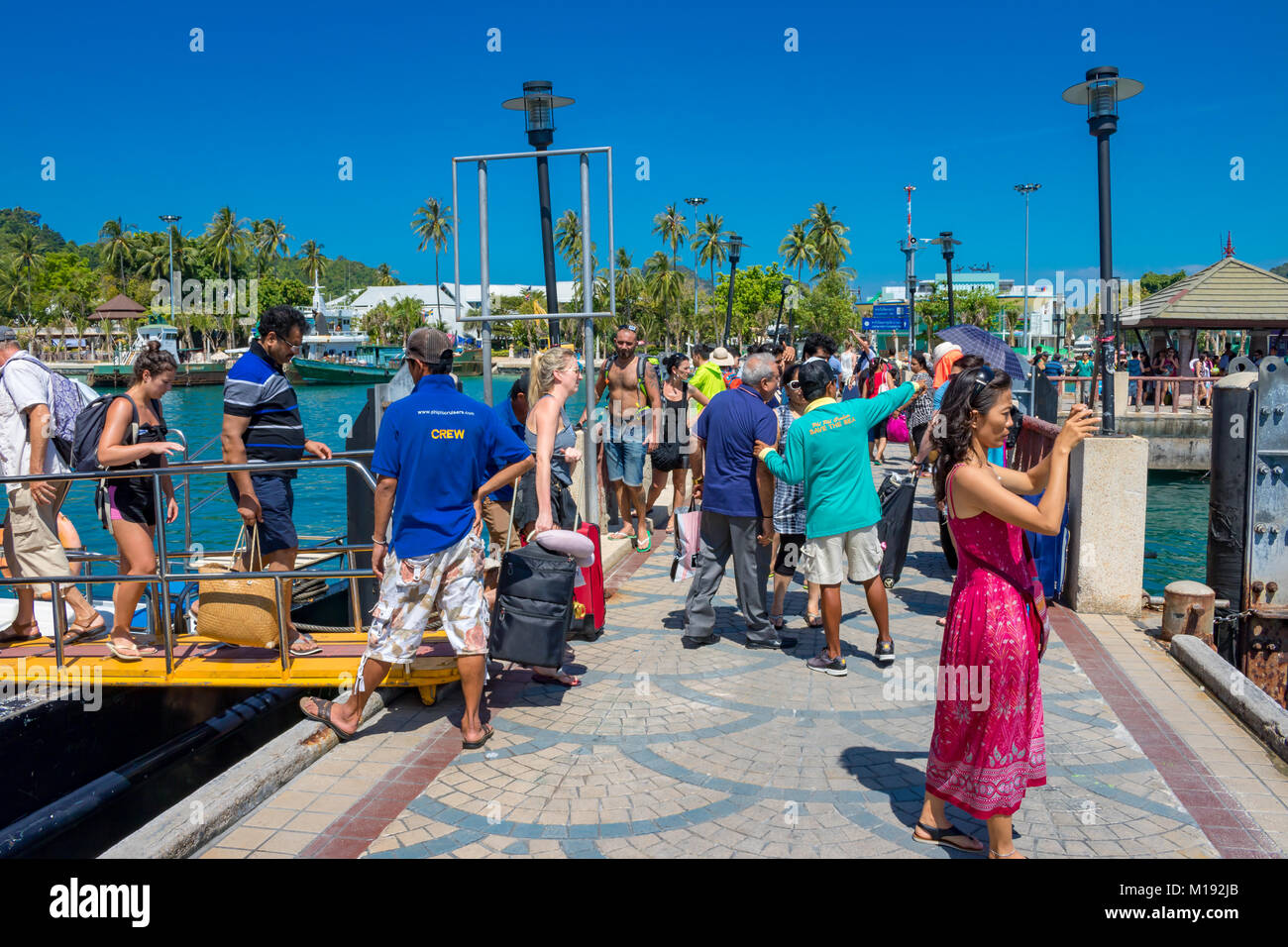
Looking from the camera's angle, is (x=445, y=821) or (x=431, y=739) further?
(x=431, y=739)

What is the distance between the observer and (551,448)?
5707 mm

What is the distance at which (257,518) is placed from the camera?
16.5ft

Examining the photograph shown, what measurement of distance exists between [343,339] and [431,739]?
95746mm

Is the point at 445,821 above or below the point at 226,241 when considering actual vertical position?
below

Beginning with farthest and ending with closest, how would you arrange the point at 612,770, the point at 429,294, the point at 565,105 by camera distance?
the point at 429,294
the point at 565,105
the point at 612,770

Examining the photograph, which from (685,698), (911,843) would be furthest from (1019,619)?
(685,698)

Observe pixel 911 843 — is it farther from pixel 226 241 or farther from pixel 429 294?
pixel 429 294

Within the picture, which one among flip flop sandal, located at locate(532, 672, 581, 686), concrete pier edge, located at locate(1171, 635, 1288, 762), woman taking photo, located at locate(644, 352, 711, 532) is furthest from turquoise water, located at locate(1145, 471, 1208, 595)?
flip flop sandal, located at locate(532, 672, 581, 686)

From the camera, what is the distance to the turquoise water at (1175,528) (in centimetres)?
1359

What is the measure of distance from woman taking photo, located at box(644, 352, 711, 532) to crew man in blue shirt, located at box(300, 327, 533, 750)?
4.74m

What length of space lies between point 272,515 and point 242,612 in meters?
0.54

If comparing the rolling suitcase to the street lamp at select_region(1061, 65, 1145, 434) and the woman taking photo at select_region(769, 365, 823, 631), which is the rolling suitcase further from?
the street lamp at select_region(1061, 65, 1145, 434)

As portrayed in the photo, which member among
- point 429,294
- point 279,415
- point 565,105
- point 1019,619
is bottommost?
point 1019,619
